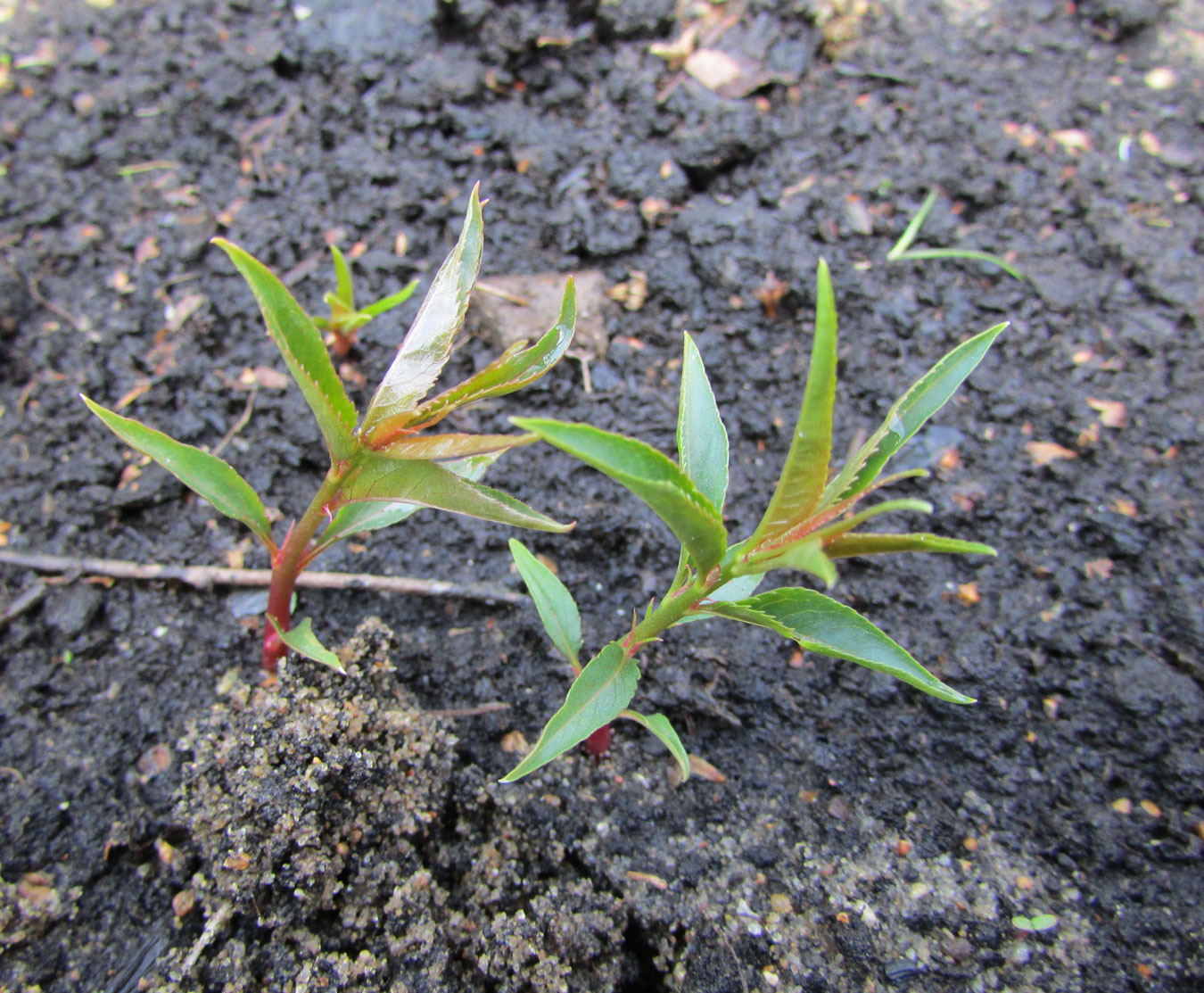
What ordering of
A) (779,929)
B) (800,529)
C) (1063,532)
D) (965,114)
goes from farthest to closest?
(965,114) → (1063,532) → (779,929) → (800,529)

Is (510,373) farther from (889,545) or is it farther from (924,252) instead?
(924,252)

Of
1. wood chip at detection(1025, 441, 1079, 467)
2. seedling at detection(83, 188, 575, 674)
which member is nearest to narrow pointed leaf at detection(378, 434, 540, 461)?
seedling at detection(83, 188, 575, 674)

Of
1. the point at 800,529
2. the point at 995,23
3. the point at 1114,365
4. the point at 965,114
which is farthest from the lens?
the point at 995,23

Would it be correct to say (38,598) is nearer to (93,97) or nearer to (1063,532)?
(93,97)

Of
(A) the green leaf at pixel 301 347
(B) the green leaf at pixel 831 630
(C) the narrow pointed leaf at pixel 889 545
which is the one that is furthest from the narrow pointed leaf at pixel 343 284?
(C) the narrow pointed leaf at pixel 889 545

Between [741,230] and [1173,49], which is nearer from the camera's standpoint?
[741,230]

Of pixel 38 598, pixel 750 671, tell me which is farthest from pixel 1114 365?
pixel 38 598
